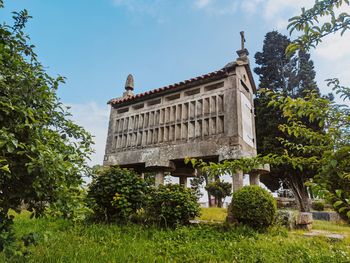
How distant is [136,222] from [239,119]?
452 cm

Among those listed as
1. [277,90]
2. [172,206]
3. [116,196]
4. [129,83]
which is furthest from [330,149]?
[277,90]

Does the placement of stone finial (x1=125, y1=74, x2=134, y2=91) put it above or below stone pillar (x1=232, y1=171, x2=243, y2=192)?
above

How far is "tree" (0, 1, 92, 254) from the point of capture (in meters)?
2.20

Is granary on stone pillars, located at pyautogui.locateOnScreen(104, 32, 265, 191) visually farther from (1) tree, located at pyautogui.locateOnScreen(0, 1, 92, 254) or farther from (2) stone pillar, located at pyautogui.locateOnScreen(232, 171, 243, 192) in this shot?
(1) tree, located at pyautogui.locateOnScreen(0, 1, 92, 254)

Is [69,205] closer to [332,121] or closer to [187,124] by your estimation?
[332,121]

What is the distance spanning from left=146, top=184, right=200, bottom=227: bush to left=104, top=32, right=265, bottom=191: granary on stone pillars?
137 centimetres

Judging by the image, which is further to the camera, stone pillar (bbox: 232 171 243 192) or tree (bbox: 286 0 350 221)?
stone pillar (bbox: 232 171 243 192)

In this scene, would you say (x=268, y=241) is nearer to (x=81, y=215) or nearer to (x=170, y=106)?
(x=81, y=215)

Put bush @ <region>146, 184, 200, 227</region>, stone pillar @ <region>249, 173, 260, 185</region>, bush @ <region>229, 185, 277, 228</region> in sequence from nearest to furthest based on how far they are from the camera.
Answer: bush @ <region>229, 185, 277, 228</region>, bush @ <region>146, 184, 200, 227</region>, stone pillar @ <region>249, 173, 260, 185</region>

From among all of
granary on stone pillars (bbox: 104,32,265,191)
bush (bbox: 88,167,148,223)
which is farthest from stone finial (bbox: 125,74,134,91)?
bush (bbox: 88,167,148,223)

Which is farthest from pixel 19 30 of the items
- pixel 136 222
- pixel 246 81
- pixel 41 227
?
pixel 246 81

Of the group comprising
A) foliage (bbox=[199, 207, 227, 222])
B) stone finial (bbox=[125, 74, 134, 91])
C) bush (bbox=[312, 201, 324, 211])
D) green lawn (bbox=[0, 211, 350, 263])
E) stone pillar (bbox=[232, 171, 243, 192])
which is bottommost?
green lawn (bbox=[0, 211, 350, 263])

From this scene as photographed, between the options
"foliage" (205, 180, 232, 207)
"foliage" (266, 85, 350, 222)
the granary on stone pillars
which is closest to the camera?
"foliage" (266, 85, 350, 222)

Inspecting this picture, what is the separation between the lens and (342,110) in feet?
6.45
